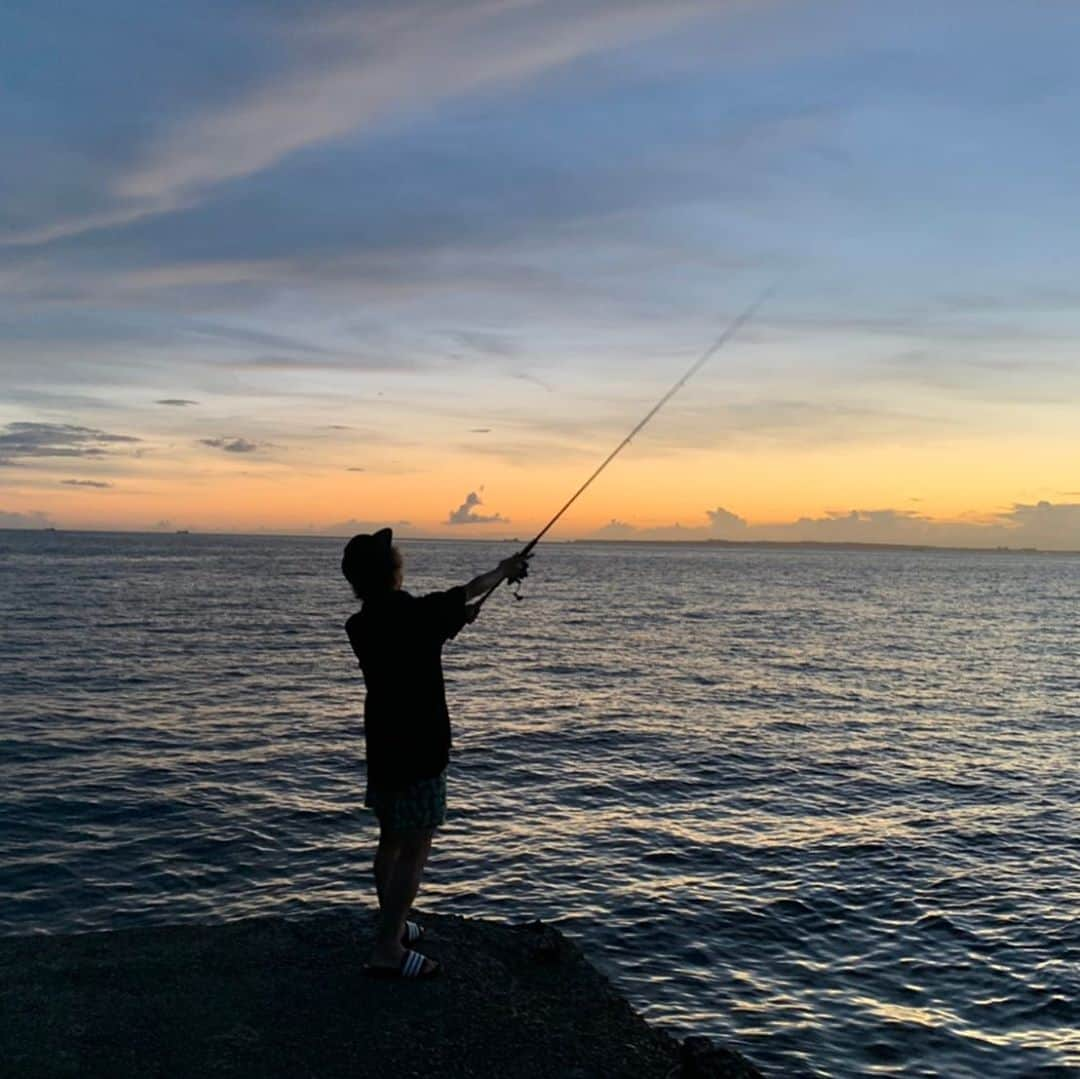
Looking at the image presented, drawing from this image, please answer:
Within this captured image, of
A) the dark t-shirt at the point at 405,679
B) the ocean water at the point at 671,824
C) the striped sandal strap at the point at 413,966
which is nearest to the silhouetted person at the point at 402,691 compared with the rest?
the dark t-shirt at the point at 405,679

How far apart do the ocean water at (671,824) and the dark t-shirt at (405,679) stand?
4087 millimetres

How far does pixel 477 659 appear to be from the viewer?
34250mm

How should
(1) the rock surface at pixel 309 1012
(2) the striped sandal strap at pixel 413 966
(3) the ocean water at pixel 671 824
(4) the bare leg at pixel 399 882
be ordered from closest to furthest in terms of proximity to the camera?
1. (1) the rock surface at pixel 309 1012
2. (4) the bare leg at pixel 399 882
3. (2) the striped sandal strap at pixel 413 966
4. (3) the ocean water at pixel 671 824

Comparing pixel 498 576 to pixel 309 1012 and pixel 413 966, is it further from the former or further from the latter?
pixel 309 1012

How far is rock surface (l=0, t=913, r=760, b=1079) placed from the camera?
18.2ft

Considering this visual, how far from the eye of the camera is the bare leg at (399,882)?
19.8ft

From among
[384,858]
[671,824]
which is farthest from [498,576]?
[671,824]

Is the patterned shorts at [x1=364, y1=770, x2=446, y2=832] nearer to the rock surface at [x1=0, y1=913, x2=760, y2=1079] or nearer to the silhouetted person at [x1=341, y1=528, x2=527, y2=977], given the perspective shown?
the silhouetted person at [x1=341, y1=528, x2=527, y2=977]

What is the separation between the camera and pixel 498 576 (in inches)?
238

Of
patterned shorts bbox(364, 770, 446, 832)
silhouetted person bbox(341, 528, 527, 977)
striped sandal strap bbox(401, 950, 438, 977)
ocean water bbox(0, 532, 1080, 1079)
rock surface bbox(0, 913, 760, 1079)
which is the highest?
silhouetted person bbox(341, 528, 527, 977)

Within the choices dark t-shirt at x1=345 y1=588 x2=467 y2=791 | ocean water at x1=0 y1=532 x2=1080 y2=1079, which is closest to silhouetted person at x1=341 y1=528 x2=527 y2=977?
dark t-shirt at x1=345 y1=588 x2=467 y2=791

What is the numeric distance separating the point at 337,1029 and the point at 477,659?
28449mm

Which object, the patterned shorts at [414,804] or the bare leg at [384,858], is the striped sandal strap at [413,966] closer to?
the bare leg at [384,858]

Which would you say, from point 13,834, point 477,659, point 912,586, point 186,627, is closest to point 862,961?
point 13,834
